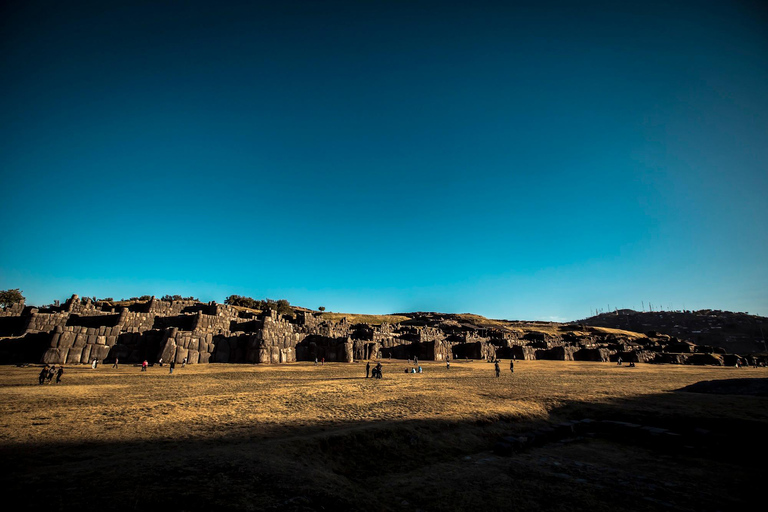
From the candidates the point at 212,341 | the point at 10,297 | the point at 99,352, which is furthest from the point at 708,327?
the point at 10,297

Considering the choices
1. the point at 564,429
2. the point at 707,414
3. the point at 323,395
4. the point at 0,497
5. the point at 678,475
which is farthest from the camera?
the point at 323,395

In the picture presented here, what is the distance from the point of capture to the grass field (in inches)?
275

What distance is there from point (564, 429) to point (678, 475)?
167 inches

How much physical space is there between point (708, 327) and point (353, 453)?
8074 inches

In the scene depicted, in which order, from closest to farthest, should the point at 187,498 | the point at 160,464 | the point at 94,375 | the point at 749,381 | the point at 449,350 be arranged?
the point at 187,498 → the point at 160,464 → the point at 749,381 → the point at 94,375 → the point at 449,350

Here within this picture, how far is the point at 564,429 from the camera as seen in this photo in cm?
1426

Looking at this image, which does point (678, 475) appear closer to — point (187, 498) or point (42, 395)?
point (187, 498)

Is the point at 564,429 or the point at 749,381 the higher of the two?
the point at 749,381

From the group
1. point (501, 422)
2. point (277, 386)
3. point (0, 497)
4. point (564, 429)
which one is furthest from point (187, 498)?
point (277, 386)

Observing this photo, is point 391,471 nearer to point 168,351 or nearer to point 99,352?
point 168,351

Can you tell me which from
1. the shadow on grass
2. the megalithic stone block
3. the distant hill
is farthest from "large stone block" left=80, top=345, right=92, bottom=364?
the distant hill

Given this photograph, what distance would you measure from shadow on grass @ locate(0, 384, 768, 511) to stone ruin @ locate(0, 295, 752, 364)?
33961mm

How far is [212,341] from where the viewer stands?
43.2 meters

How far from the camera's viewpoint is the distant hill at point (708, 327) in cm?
12762
